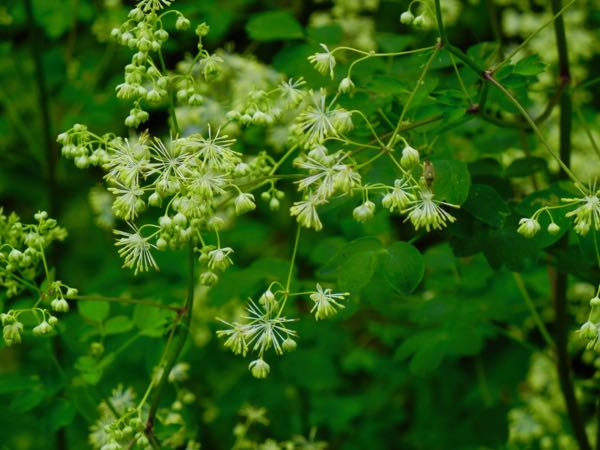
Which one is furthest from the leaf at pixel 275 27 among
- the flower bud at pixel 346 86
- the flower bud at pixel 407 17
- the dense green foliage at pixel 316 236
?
the flower bud at pixel 346 86

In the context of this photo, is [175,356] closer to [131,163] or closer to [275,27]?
[131,163]

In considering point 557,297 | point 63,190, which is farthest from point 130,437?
point 63,190

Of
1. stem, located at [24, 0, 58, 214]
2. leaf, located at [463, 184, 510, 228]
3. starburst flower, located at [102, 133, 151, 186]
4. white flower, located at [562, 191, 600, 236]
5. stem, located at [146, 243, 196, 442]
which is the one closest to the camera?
white flower, located at [562, 191, 600, 236]

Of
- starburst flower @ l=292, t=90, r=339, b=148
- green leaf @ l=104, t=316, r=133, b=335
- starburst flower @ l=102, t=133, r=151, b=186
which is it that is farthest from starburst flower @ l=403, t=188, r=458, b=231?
green leaf @ l=104, t=316, r=133, b=335

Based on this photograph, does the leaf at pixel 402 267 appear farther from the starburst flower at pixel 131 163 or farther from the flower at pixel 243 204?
the starburst flower at pixel 131 163

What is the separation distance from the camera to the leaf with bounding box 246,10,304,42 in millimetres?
2764

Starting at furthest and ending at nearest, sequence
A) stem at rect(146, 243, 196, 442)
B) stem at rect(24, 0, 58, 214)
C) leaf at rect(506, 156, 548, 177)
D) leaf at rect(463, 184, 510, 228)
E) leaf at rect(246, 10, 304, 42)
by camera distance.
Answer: stem at rect(24, 0, 58, 214)
leaf at rect(246, 10, 304, 42)
leaf at rect(506, 156, 548, 177)
stem at rect(146, 243, 196, 442)
leaf at rect(463, 184, 510, 228)

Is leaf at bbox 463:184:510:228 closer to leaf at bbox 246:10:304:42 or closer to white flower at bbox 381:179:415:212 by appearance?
white flower at bbox 381:179:415:212

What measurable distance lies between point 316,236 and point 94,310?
2.44 m

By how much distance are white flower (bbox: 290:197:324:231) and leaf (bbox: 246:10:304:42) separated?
120 centimetres

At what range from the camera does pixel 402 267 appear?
5.80ft

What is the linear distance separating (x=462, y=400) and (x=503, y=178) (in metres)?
1.46

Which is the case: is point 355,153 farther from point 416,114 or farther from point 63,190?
point 63,190

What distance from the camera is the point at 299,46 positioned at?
2.78 metres
